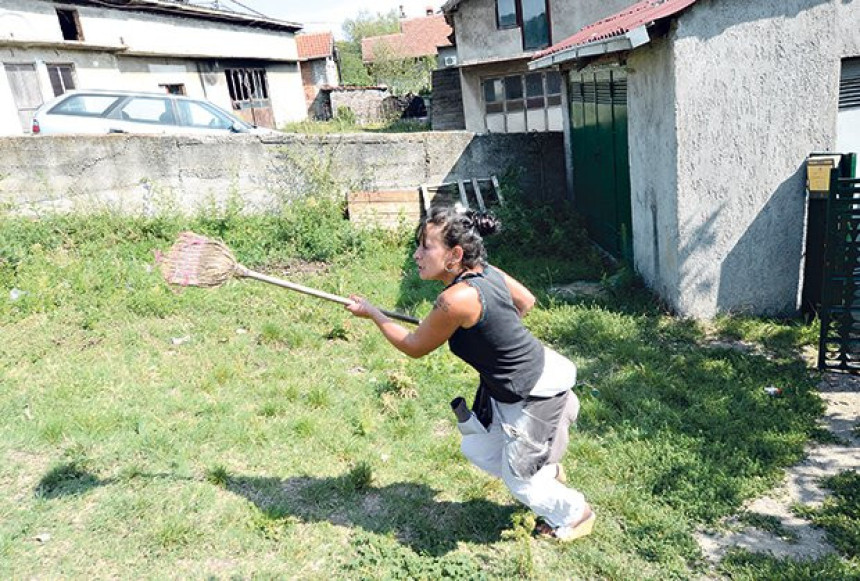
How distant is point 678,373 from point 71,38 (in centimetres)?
1981

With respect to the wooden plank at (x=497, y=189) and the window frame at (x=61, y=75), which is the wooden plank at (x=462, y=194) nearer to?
the wooden plank at (x=497, y=189)

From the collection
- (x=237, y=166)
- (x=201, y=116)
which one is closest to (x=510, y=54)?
(x=201, y=116)

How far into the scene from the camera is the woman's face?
10.1 ft

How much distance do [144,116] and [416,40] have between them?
33400 mm

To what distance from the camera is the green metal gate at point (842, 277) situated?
15.9 ft

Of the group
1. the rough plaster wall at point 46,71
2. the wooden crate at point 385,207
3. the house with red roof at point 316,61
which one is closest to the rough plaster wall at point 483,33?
the rough plaster wall at point 46,71

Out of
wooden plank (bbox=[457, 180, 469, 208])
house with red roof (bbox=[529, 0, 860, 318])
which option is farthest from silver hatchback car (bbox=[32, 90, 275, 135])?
house with red roof (bbox=[529, 0, 860, 318])

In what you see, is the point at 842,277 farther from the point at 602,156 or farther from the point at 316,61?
the point at 316,61

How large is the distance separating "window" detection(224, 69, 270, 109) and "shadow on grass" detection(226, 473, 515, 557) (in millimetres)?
23608

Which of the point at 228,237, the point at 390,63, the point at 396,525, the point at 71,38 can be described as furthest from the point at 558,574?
the point at 390,63

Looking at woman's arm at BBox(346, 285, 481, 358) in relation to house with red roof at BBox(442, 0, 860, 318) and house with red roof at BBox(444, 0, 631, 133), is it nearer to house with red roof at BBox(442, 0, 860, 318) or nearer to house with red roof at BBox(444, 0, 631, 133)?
house with red roof at BBox(442, 0, 860, 318)

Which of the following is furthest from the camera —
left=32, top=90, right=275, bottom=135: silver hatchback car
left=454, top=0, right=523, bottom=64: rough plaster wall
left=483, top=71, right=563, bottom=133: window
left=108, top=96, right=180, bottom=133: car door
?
left=483, top=71, right=563, bottom=133: window

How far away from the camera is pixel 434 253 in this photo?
3.08m

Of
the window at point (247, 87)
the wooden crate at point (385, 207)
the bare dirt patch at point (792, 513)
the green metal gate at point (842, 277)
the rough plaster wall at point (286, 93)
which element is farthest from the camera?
the rough plaster wall at point (286, 93)
